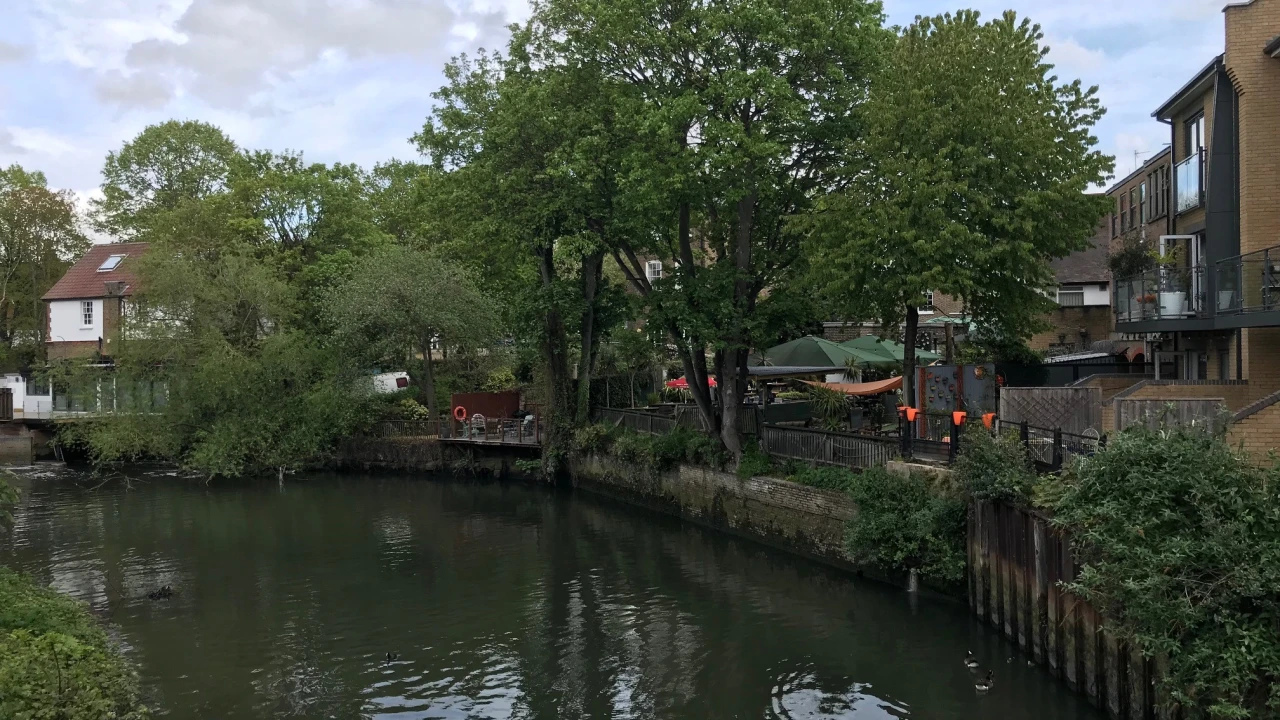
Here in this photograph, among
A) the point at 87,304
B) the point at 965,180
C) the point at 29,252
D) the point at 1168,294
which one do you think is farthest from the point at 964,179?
the point at 29,252

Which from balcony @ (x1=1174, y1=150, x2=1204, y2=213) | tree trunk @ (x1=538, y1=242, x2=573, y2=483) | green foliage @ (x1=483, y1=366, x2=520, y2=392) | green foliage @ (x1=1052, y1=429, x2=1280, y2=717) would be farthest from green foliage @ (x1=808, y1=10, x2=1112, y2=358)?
green foliage @ (x1=483, y1=366, x2=520, y2=392)

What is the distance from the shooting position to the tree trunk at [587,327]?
30675 mm

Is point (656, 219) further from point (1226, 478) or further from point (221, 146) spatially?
point (221, 146)

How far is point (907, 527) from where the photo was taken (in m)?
17.3

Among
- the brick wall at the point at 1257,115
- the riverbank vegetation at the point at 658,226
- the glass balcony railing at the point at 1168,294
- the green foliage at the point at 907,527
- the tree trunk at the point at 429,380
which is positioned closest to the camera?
the green foliage at the point at 907,527

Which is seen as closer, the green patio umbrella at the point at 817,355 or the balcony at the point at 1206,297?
the balcony at the point at 1206,297

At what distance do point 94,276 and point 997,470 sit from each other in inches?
1958

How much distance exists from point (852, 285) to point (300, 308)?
28545 millimetres

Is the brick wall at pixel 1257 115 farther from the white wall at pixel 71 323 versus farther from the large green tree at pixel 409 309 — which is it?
the white wall at pixel 71 323

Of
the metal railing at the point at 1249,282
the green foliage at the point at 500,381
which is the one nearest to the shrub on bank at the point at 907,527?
the metal railing at the point at 1249,282

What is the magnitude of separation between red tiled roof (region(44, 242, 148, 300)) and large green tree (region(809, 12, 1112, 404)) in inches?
1598

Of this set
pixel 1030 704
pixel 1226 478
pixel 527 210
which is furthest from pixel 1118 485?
pixel 527 210

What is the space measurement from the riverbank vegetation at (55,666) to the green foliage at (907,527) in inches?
465

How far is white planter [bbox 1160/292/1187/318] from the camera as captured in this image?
19125 mm
